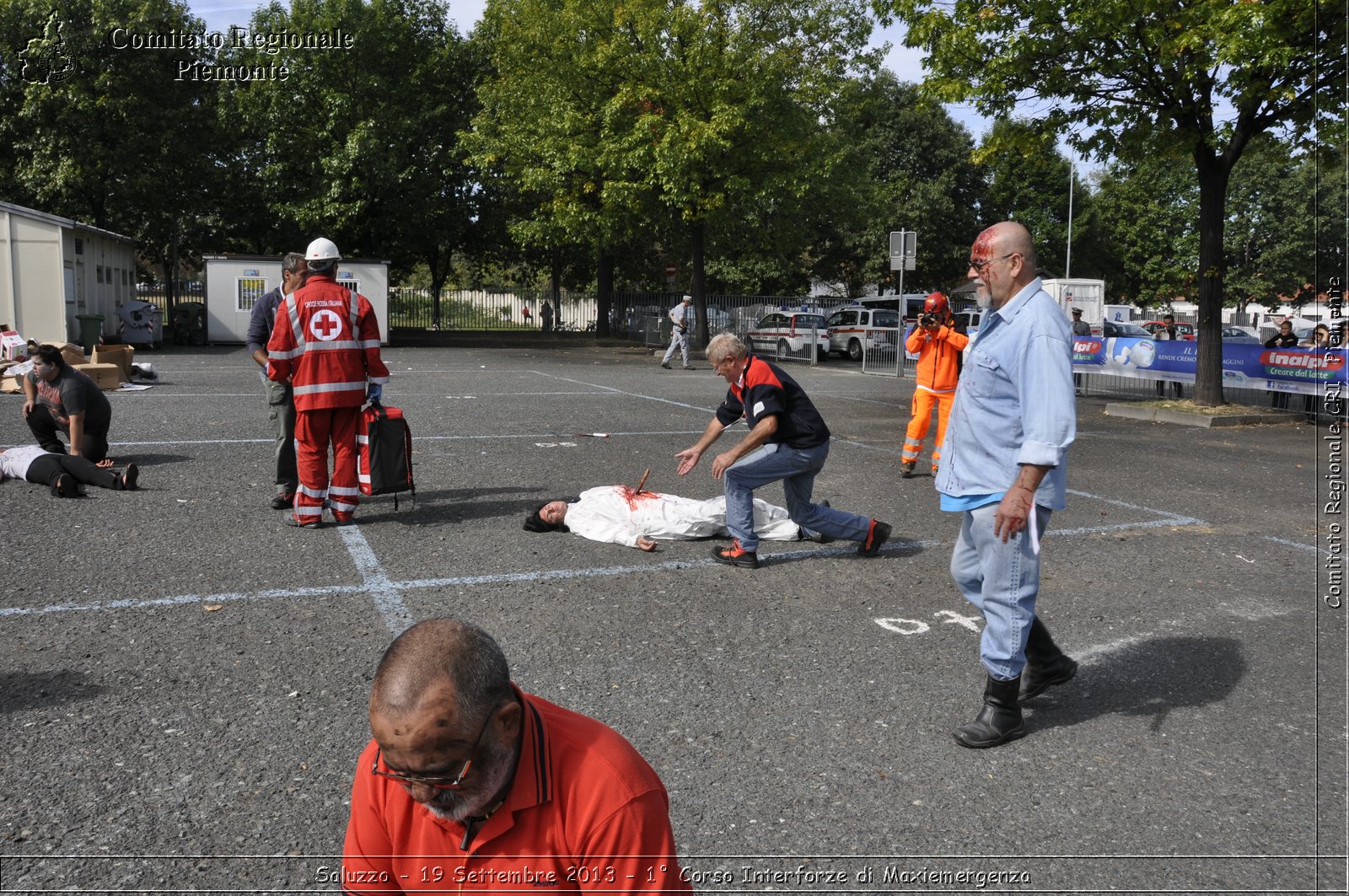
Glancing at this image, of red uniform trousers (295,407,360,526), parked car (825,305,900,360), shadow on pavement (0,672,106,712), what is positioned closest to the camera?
shadow on pavement (0,672,106,712)

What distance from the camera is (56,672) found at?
447 cm

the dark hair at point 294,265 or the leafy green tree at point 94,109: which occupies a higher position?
the leafy green tree at point 94,109

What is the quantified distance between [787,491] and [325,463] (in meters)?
3.27

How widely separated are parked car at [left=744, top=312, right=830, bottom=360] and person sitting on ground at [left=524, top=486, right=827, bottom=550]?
906 inches

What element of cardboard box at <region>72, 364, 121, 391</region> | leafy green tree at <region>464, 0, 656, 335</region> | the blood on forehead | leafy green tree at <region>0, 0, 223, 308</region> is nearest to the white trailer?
leafy green tree at <region>464, 0, 656, 335</region>

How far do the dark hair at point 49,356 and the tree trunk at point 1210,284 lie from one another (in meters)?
14.9

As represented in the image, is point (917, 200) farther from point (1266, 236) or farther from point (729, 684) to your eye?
point (729, 684)

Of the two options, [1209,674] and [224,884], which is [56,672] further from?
[1209,674]

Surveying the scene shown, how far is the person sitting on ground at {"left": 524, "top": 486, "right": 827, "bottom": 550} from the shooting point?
6996 millimetres

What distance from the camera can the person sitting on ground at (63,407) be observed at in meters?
8.58

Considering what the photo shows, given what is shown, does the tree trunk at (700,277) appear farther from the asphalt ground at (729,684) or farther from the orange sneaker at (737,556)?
the orange sneaker at (737,556)

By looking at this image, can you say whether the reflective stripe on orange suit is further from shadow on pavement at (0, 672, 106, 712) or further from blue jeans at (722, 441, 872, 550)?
shadow on pavement at (0, 672, 106, 712)

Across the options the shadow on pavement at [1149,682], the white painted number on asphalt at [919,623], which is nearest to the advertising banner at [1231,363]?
the white painted number on asphalt at [919,623]

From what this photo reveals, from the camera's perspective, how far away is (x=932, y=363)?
1002cm
